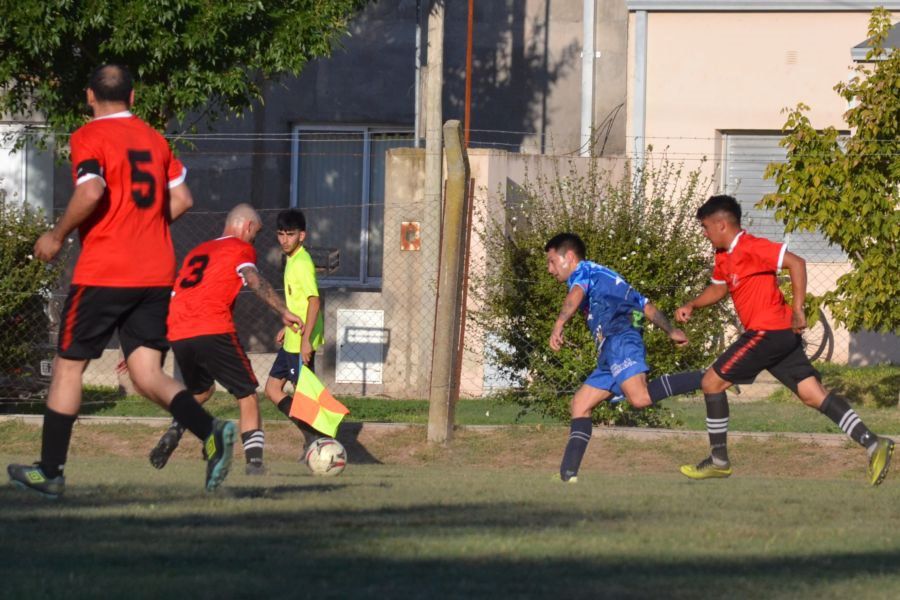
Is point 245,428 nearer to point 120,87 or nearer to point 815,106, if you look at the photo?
point 120,87

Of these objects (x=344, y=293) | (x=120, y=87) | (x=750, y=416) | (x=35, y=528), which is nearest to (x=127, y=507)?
(x=35, y=528)

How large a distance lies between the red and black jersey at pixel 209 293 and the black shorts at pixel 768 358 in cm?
321

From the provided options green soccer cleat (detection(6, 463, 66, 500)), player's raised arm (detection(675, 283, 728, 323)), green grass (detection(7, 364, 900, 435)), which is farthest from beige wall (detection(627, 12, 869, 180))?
green soccer cleat (detection(6, 463, 66, 500))

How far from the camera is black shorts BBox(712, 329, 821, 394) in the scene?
9.38m

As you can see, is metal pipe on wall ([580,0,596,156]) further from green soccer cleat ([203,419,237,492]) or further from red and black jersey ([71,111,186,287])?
green soccer cleat ([203,419,237,492])

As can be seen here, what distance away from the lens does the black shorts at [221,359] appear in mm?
9562

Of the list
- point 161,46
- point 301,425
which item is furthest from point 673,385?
point 161,46

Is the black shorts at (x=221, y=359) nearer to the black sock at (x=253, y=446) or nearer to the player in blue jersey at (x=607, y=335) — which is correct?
the black sock at (x=253, y=446)

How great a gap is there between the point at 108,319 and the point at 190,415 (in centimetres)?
61

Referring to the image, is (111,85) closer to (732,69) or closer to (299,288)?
(299,288)

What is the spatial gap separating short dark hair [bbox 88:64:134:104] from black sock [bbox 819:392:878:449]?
4.92 meters

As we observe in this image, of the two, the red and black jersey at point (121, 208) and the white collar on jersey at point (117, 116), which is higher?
the white collar on jersey at point (117, 116)

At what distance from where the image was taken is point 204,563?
4891 millimetres

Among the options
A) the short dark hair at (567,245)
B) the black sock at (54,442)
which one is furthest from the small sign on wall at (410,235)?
the black sock at (54,442)
